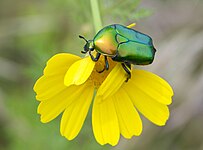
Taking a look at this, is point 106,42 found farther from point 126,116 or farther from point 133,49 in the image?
point 126,116

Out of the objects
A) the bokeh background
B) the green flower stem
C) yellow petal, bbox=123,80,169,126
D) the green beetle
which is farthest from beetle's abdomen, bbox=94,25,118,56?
the bokeh background

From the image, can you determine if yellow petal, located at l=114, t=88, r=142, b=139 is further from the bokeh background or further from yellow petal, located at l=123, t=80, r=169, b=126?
the bokeh background

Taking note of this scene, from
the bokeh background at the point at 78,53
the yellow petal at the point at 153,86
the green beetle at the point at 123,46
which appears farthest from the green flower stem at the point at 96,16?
the bokeh background at the point at 78,53

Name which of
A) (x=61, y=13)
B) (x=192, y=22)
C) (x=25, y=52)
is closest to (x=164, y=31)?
(x=192, y=22)

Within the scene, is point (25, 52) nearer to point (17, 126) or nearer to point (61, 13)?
point (61, 13)

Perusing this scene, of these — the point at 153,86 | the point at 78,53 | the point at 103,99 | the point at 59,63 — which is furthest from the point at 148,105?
the point at 78,53

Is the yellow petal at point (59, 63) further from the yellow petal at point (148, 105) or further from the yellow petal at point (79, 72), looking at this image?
the yellow petal at point (148, 105)
